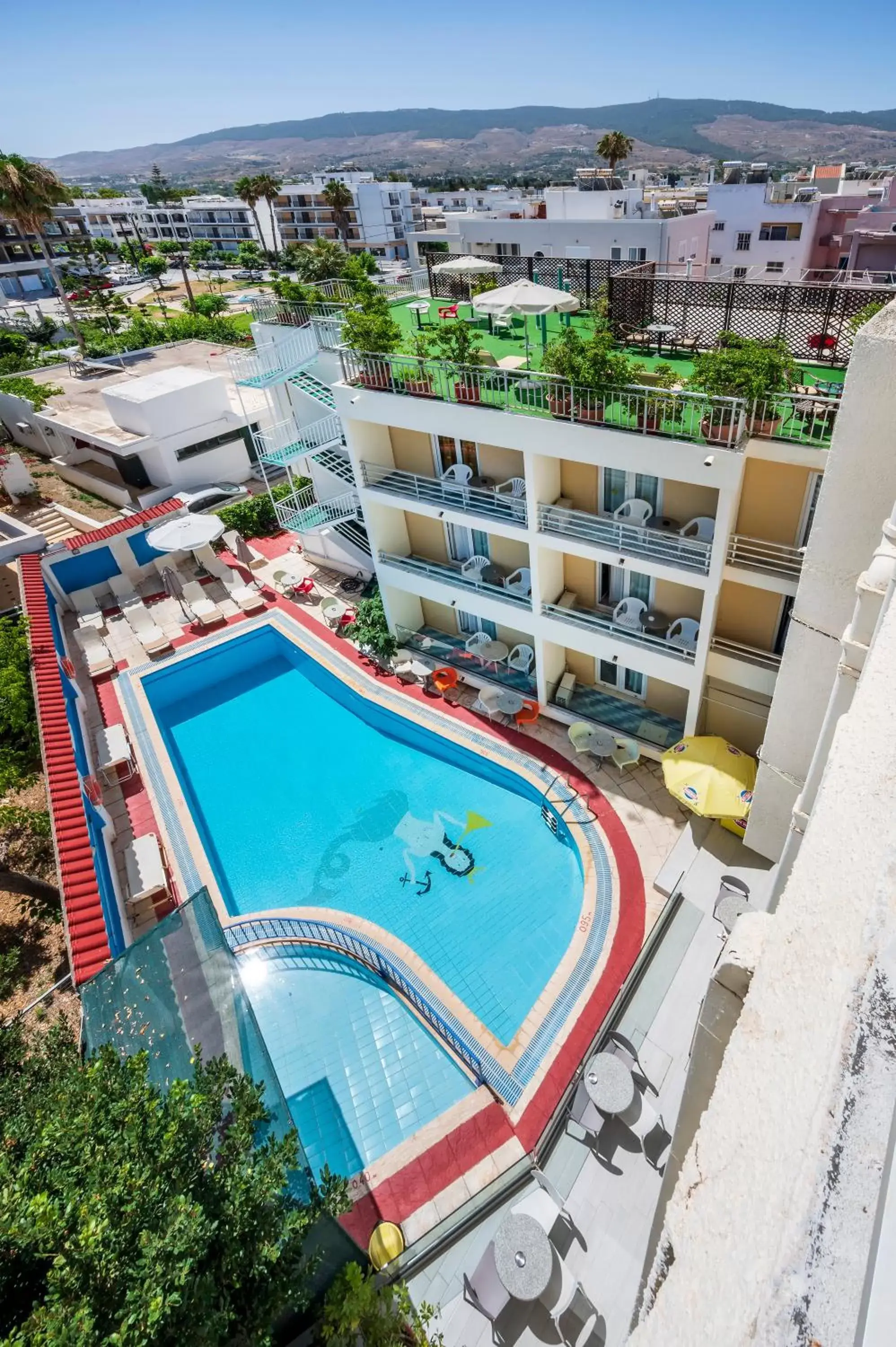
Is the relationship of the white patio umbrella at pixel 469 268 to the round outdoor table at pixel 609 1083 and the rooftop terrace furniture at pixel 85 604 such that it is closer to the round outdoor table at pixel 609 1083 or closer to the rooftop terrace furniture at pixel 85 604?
the rooftop terrace furniture at pixel 85 604

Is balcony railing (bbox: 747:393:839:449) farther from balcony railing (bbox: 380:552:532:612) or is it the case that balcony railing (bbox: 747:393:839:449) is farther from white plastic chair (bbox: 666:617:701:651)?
balcony railing (bbox: 380:552:532:612)

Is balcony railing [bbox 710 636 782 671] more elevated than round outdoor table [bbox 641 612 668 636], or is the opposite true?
balcony railing [bbox 710 636 782 671]

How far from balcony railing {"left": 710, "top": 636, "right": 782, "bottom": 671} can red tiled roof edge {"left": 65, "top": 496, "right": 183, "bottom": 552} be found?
22.0 meters

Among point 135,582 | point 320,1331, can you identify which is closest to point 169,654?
point 135,582

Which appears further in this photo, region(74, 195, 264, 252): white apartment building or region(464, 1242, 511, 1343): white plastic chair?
region(74, 195, 264, 252): white apartment building

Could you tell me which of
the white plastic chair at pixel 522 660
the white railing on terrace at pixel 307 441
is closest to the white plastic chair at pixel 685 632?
the white plastic chair at pixel 522 660

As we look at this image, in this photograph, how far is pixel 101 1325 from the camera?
15.8 ft

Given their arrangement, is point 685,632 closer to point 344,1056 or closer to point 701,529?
point 701,529

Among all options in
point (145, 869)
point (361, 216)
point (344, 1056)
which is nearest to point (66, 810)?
point (145, 869)

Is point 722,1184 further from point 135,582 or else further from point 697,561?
point 135,582

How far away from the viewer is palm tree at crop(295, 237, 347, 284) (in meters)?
24.0

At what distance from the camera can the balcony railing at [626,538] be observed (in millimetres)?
13016

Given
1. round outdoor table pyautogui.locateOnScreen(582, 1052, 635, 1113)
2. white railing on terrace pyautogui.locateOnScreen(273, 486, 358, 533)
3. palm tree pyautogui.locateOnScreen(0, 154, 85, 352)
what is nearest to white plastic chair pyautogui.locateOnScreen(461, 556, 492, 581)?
white railing on terrace pyautogui.locateOnScreen(273, 486, 358, 533)

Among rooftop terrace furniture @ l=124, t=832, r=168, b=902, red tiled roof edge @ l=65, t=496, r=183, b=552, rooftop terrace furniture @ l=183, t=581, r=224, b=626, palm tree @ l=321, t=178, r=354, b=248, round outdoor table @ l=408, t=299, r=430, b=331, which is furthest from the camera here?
palm tree @ l=321, t=178, r=354, b=248
